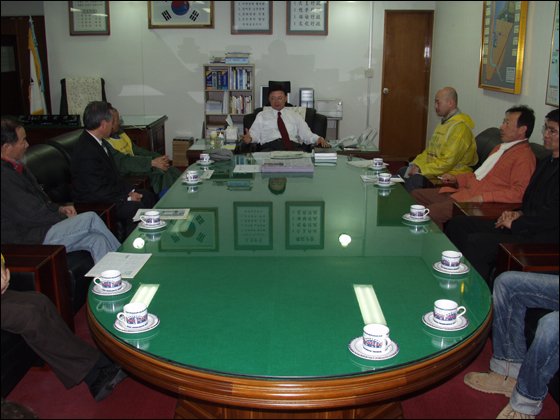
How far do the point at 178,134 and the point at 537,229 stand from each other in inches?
224

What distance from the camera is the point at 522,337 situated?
200 centimetres

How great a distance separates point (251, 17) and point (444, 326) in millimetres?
6183

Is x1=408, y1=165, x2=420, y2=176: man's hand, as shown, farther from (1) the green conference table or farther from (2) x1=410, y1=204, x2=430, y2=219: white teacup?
(2) x1=410, y1=204, x2=430, y2=219: white teacup

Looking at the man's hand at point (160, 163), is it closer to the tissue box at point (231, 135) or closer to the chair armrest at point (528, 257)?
the tissue box at point (231, 135)

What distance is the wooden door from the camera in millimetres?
6898

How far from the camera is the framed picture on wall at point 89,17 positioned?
689 centimetres

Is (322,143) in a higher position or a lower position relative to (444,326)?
higher

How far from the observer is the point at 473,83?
538cm

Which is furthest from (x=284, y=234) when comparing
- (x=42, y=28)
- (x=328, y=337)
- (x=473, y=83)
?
(x=42, y=28)

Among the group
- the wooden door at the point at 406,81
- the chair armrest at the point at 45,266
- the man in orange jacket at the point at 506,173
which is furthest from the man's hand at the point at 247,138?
the chair armrest at the point at 45,266

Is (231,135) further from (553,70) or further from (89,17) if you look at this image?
(89,17)

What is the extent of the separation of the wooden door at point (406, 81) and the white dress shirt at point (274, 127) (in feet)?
5.82

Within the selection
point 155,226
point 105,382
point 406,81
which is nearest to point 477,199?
point 155,226

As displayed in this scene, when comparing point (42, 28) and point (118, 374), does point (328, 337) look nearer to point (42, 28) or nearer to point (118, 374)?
point (118, 374)
